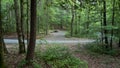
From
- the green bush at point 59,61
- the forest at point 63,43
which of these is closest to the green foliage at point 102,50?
the forest at point 63,43

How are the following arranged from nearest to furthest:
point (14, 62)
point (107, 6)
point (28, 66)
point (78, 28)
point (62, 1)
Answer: point (28, 66), point (14, 62), point (62, 1), point (107, 6), point (78, 28)

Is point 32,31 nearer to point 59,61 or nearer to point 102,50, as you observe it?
point 59,61

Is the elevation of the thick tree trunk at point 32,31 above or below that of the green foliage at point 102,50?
above

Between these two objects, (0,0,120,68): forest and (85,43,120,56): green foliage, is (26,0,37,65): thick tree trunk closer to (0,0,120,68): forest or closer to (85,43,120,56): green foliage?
(0,0,120,68): forest

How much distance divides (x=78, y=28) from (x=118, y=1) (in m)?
14.9

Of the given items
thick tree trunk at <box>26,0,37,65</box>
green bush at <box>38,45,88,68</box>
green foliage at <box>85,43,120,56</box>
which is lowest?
green foliage at <box>85,43,120,56</box>

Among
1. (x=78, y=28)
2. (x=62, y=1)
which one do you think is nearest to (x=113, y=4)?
(x=62, y=1)

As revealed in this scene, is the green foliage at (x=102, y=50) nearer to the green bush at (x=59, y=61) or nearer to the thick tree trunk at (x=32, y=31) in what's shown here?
the green bush at (x=59, y=61)

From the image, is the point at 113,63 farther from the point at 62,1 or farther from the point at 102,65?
the point at 62,1

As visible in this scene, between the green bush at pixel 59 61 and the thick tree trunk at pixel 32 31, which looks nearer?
the thick tree trunk at pixel 32 31

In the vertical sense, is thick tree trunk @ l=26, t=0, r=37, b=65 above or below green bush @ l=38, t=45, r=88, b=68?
above

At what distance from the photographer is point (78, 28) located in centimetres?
2938

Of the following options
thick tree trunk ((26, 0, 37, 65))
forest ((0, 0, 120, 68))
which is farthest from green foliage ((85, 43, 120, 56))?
thick tree trunk ((26, 0, 37, 65))

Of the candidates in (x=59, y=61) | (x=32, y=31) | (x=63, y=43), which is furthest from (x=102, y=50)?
(x=32, y=31)
